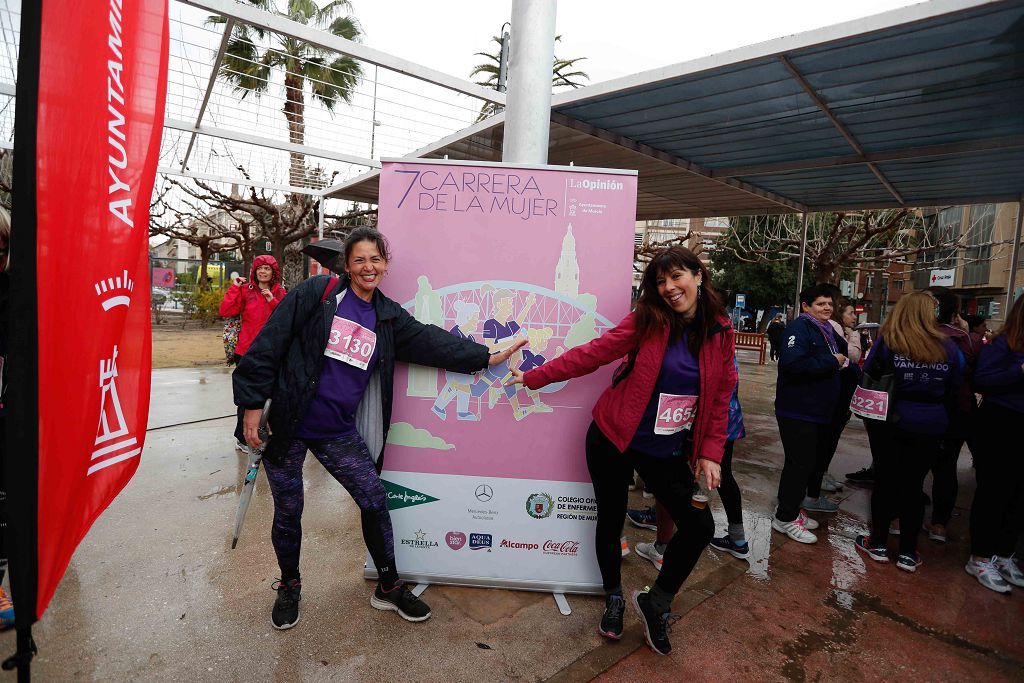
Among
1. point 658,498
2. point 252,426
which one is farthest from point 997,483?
point 252,426

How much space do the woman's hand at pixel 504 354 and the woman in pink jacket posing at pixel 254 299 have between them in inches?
111

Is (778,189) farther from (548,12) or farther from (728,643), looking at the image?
(728,643)

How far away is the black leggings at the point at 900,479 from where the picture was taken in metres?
3.25

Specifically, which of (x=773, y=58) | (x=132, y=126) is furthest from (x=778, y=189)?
(x=132, y=126)

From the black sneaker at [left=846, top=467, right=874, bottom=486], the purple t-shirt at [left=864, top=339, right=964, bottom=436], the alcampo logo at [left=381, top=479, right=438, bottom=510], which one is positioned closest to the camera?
the alcampo logo at [left=381, top=479, right=438, bottom=510]

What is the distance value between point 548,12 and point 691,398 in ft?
7.90

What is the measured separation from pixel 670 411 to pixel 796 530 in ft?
6.68

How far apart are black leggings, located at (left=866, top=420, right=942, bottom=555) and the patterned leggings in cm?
301

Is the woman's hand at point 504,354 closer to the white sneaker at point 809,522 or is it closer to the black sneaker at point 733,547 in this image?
the black sneaker at point 733,547

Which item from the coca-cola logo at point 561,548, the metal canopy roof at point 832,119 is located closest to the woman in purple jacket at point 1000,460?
the metal canopy roof at point 832,119

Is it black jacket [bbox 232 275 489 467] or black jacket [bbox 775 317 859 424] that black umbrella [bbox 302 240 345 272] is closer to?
black jacket [bbox 232 275 489 467]

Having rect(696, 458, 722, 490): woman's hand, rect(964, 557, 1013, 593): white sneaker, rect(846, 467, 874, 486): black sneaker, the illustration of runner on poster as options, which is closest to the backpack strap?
the illustration of runner on poster

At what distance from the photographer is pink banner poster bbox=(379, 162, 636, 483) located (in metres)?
2.73

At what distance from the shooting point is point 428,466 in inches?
110
